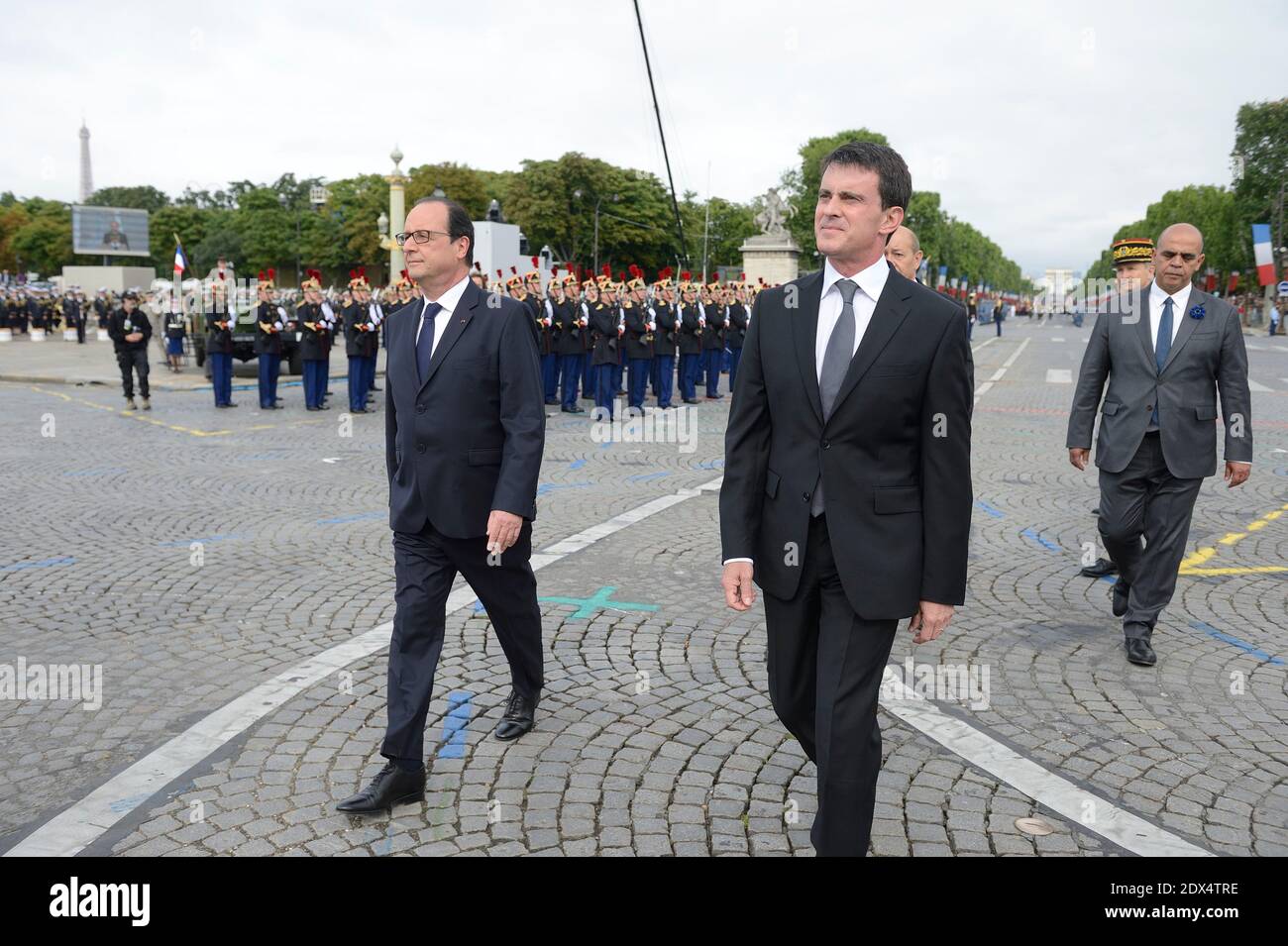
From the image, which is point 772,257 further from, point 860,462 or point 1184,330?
point 860,462

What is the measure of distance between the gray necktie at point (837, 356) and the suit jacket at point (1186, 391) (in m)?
3.08

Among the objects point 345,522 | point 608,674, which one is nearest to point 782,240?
point 345,522

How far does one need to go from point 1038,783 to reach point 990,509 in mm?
5586

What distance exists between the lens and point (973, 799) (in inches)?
151

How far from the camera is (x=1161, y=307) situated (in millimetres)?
5676

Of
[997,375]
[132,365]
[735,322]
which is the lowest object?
[997,375]

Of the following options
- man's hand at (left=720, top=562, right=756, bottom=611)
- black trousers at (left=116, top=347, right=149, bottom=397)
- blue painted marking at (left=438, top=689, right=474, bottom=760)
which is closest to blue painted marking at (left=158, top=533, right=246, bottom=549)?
blue painted marking at (left=438, top=689, right=474, bottom=760)

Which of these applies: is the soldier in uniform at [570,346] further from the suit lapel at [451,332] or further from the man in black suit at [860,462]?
the man in black suit at [860,462]

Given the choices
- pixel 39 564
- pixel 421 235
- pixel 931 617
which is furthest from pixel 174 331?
pixel 931 617

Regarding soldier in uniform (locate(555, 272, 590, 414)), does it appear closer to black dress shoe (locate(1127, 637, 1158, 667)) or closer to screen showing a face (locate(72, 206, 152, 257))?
black dress shoe (locate(1127, 637, 1158, 667))

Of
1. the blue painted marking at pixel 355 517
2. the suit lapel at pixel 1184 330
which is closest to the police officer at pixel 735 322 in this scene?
the blue painted marking at pixel 355 517

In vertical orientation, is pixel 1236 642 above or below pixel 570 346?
below

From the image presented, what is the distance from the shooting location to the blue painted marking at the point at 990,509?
9.02 metres

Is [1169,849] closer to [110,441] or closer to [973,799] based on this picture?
[973,799]
